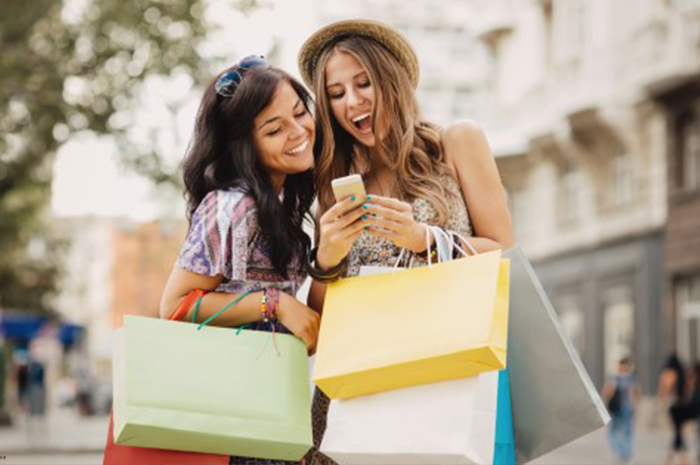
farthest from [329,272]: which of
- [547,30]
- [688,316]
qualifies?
[547,30]

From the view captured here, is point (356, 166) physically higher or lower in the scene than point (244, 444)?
→ higher

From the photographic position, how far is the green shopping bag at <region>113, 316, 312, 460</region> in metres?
2.89

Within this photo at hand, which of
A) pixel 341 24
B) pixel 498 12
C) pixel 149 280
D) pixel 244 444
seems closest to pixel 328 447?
pixel 244 444

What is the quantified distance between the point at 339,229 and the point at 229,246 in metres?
0.35

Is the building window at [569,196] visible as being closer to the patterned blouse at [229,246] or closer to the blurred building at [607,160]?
the blurred building at [607,160]

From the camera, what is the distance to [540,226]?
3212 centimetres

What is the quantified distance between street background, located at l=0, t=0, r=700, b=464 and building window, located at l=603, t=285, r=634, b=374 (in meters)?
0.05

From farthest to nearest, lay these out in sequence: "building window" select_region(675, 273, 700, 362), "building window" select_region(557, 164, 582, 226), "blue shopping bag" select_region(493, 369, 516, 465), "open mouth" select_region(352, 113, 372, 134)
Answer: "building window" select_region(557, 164, 582, 226) → "building window" select_region(675, 273, 700, 362) → "open mouth" select_region(352, 113, 372, 134) → "blue shopping bag" select_region(493, 369, 516, 465)

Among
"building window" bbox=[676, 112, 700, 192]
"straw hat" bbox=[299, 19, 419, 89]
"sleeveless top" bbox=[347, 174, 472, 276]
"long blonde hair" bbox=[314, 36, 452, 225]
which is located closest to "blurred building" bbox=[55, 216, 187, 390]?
"building window" bbox=[676, 112, 700, 192]

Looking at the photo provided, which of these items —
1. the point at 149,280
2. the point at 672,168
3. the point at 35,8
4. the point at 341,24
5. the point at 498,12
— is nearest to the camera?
the point at 341,24

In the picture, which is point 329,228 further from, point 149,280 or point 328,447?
point 149,280

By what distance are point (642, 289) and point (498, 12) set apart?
486 inches

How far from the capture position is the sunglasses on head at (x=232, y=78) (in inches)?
132

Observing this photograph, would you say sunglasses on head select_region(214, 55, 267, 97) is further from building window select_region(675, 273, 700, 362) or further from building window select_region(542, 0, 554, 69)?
building window select_region(542, 0, 554, 69)
